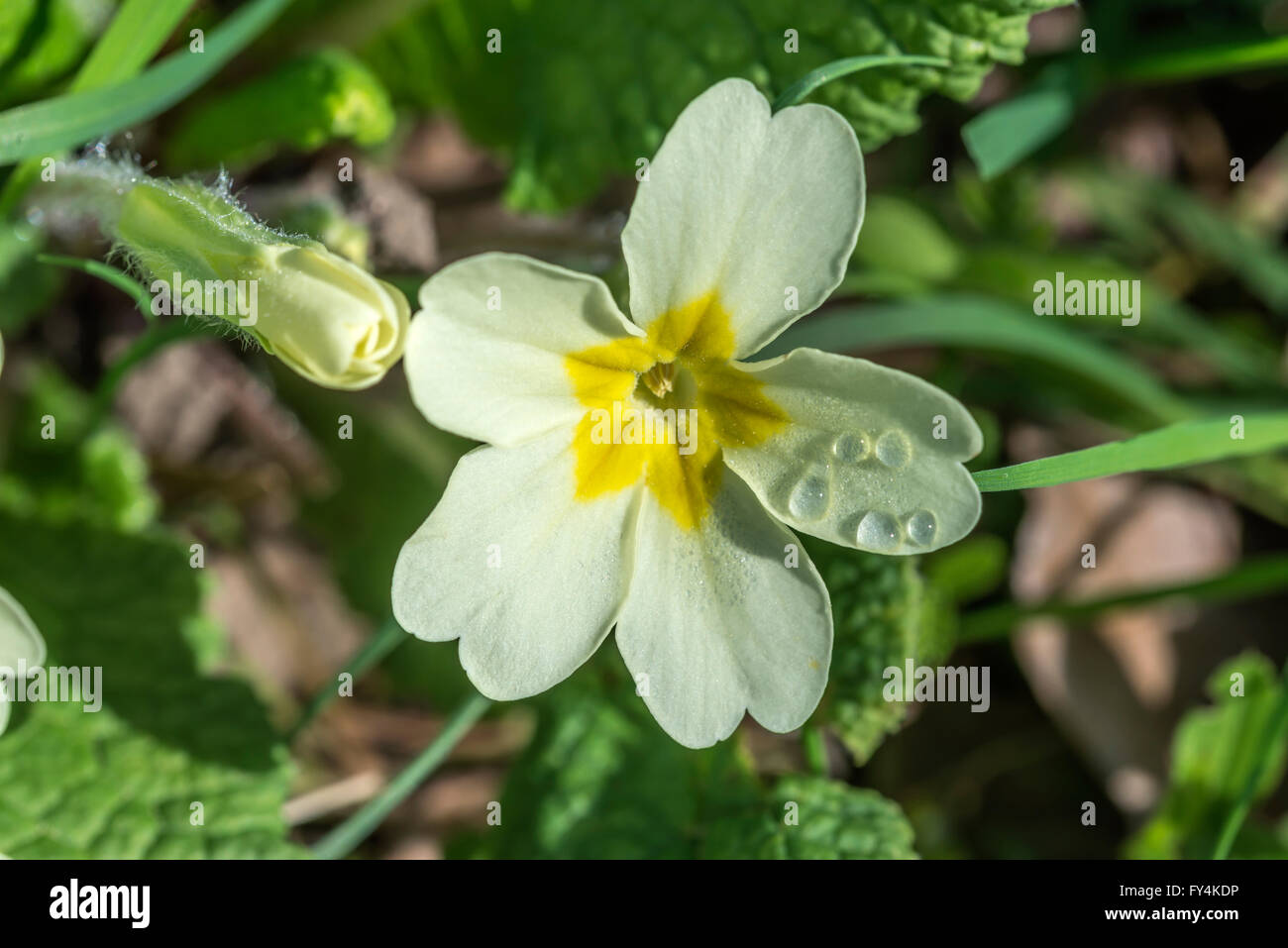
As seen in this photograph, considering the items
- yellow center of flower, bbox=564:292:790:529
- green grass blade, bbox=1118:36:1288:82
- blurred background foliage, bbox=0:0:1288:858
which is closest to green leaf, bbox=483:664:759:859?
blurred background foliage, bbox=0:0:1288:858

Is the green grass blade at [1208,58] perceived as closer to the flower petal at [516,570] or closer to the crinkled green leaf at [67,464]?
the flower petal at [516,570]

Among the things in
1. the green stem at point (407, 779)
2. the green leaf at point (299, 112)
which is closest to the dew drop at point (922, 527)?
the green stem at point (407, 779)

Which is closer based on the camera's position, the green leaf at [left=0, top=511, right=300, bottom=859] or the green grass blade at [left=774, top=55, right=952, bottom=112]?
the green grass blade at [left=774, top=55, right=952, bottom=112]

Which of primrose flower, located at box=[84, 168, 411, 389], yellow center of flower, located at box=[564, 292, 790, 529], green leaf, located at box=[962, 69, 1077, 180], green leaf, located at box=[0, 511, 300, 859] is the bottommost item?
green leaf, located at box=[0, 511, 300, 859]

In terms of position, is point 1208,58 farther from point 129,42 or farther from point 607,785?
point 129,42

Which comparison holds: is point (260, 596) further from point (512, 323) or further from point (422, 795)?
point (512, 323)

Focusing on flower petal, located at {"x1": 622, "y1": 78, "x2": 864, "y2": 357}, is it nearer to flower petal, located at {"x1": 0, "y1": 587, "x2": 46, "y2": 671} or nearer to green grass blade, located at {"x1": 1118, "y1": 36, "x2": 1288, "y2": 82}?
flower petal, located at {"x1": 0, "y1": 587, "x2": 46, "y2": 671}
